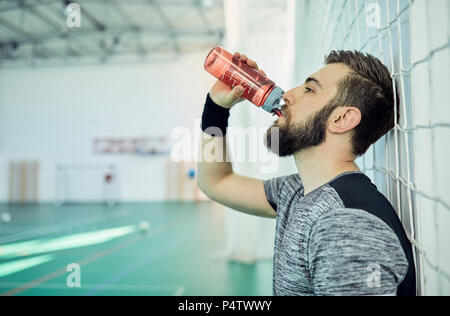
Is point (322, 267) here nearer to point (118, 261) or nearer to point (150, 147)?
point (118, 261)

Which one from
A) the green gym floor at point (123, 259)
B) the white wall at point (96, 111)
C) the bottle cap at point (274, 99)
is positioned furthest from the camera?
the white wall at point (96, 111)

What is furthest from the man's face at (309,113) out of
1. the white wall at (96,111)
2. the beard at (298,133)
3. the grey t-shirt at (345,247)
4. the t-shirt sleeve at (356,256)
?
the white wall at (96,111)

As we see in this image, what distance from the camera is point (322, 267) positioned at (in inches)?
22.1

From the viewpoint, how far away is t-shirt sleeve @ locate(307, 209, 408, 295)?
520 mm

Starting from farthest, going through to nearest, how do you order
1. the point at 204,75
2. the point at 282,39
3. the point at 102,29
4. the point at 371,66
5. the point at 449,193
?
the point at 204,75, the point at 102,29, the point at 282,39, the point at 371,66, the point at 449,193

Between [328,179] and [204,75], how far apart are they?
21.1ft

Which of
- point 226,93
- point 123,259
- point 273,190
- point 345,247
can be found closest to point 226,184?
point 273,190

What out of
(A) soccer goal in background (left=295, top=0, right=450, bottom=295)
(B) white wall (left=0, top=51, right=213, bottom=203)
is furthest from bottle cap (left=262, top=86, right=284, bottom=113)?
(B) white wall (left=0, top=51, right=213, bottom=203)

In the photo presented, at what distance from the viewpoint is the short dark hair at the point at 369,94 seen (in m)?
0.75

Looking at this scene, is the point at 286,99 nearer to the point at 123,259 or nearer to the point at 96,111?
the point at 123,259

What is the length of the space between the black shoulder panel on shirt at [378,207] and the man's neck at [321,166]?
0.23 ft

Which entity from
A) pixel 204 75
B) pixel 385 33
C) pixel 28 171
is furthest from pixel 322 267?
pixel 28 171

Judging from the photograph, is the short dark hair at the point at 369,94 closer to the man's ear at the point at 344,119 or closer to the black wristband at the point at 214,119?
the man's ear at the point at 344,119

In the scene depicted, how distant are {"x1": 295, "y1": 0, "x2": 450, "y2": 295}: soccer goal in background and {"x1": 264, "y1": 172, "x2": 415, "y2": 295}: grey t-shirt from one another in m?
0.05
